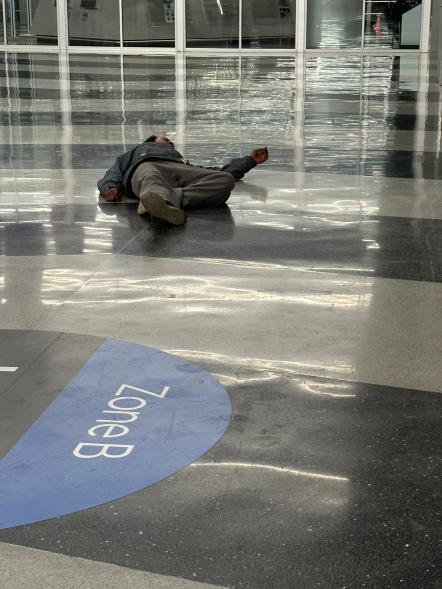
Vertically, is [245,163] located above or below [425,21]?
below

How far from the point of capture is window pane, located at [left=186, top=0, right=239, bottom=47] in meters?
24.4

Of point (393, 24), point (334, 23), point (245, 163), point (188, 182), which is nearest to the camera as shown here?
point (188, 182)

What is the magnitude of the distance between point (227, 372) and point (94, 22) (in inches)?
893

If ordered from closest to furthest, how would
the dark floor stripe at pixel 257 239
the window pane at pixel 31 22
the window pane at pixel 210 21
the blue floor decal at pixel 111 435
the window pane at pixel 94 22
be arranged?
the blue floor decal at pixel 111 435
the dark floor stripe at pixel 257 239
the window pane at pixel 210 21
the window pane at pixel 94 22
the window pane at pixel 31 22

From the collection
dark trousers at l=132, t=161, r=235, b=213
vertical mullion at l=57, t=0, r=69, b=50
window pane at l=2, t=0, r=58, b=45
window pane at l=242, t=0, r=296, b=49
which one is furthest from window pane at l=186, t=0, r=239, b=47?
dark trousers at l=132, t=161, r=235, b=213

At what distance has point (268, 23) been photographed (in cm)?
2441

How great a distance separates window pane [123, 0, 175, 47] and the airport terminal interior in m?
15.5

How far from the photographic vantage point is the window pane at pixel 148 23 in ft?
81.2

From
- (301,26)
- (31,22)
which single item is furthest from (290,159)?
(31,22)

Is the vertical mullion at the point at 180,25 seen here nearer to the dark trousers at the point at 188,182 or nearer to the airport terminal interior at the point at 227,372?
the airport terminal interior at the point at 227,372

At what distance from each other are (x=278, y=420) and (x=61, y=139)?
287 inches

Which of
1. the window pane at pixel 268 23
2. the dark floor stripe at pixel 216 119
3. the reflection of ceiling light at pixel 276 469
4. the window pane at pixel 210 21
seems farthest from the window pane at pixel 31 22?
the reflection of ceiling light at pixel 276 469

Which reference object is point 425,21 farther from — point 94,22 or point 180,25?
point 94,22

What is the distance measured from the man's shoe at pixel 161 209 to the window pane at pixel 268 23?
18950 mm
